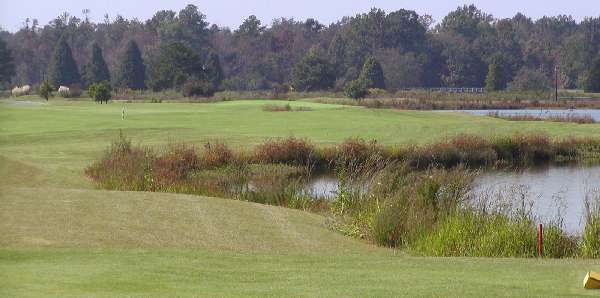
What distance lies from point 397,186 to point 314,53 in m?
103

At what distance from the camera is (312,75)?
121m

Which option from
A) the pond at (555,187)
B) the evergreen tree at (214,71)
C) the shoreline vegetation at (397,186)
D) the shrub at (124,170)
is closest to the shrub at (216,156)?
the shoreline vegetation at (397,186)

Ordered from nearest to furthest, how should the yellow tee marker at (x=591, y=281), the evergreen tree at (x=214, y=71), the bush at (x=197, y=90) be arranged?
the yellow tee marker at (x=591, y=281) → the bush at (x=197, y=90) → the evergreen tree at (x=214, y=71)

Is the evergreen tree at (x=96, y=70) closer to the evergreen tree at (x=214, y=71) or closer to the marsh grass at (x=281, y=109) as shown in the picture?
the evergreen tree at (x=214, y=71)

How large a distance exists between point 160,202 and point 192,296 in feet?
28.7

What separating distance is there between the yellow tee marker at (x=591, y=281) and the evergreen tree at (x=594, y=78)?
119m

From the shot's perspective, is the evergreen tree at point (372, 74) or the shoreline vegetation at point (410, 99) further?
the evergreen tree at point (372, 74)

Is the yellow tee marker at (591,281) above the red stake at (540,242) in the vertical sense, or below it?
above

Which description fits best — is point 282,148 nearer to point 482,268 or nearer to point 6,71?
point 482,268

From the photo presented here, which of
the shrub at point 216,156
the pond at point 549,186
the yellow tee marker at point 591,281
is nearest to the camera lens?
the yellow tee marker at point 591,281

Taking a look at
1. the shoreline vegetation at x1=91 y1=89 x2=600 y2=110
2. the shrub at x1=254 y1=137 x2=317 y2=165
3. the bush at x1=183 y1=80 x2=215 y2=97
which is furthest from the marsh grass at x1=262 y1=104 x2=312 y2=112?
the shrub at x1=254 y1=137 x2=317 y2=165

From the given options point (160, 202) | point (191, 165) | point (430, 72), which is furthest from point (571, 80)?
point (160, 202)

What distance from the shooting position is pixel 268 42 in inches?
6462

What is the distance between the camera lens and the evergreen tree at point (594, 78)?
127188 mm
